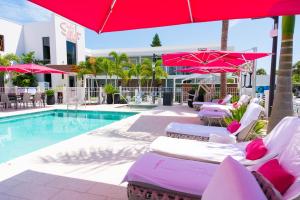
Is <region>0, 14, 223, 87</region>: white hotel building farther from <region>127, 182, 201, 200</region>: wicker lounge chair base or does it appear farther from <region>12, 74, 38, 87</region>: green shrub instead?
<region>127, 182, 201, 200</region>: wicker lounge chair base

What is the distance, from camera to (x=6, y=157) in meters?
5.21

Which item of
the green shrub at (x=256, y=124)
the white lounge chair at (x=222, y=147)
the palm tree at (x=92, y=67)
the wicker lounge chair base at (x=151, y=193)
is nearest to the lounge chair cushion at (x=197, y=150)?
the white lounge chair at (x=222, y=147)

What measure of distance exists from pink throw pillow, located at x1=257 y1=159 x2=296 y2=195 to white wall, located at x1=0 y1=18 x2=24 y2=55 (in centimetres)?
2130

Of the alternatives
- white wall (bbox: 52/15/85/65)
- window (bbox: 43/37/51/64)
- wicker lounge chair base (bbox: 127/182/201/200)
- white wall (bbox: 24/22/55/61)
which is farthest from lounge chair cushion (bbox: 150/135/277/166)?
window (bbox: 43/37/51/64)

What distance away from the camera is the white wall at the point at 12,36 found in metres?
18.4

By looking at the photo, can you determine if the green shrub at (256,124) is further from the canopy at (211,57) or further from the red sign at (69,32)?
the red sign at (69,32)

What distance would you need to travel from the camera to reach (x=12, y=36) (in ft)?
63.4

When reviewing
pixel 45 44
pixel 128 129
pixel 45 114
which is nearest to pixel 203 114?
pixel 128 129

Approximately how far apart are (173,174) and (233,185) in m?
1.28

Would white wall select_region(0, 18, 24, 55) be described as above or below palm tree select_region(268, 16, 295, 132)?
above

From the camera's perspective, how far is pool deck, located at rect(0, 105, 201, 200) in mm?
2865

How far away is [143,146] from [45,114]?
330 inches

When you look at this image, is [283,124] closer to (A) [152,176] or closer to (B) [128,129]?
(A) [152,176]

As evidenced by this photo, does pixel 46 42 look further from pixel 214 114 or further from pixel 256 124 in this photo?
pixel 256 124
